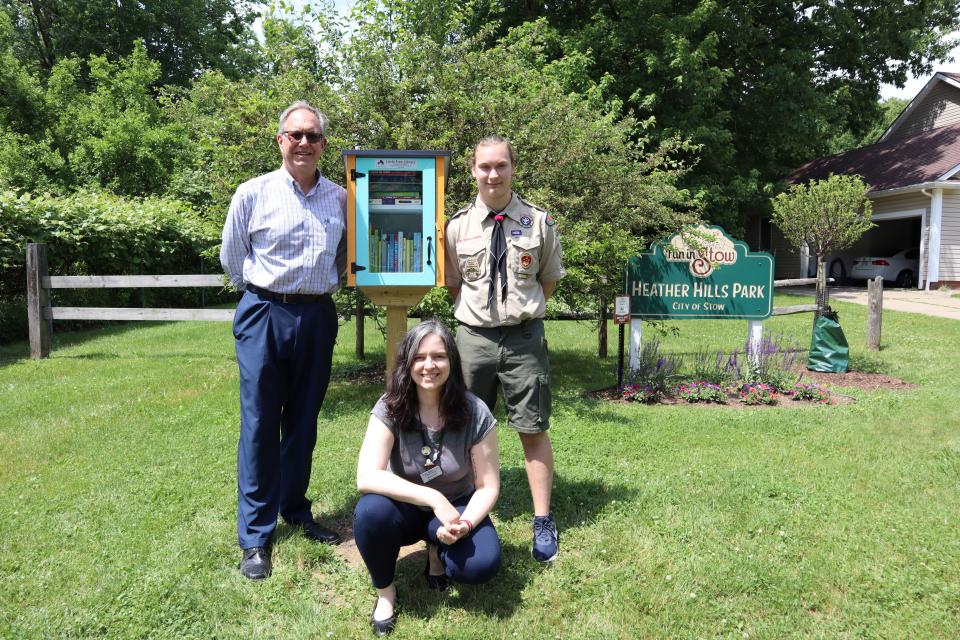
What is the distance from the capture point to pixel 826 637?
2715 millimetres

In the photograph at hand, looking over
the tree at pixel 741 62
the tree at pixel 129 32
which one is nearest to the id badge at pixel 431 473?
the tree at pixel 741 62

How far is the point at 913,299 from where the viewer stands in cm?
1622

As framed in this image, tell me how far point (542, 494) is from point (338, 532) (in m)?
1.12

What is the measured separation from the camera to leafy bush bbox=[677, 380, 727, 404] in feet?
21.2

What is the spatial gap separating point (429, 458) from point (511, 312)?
847 millimetres

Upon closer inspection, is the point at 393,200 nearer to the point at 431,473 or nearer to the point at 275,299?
the point at 275,299

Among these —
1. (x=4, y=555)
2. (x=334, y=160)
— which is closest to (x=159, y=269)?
(x=334, y=160)

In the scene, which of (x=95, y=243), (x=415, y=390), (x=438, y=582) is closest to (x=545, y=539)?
(x=438, y=582)

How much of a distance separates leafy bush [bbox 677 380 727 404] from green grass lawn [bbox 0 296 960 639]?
0.37m

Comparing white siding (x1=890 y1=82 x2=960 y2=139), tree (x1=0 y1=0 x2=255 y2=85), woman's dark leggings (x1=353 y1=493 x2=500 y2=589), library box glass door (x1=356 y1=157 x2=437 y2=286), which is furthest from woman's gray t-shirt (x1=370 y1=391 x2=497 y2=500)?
tree (x1=0 y1=0 x2=255 y2=85)

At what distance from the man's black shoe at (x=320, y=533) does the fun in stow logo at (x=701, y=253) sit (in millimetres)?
4550

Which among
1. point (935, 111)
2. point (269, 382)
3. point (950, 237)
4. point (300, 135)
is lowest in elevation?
point (269, 382)

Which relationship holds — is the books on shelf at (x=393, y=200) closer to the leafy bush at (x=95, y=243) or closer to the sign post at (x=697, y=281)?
the sign post at (x=697, y=281)

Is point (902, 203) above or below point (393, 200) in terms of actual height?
above
